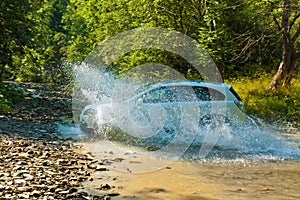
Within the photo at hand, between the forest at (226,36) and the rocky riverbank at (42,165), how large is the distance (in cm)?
460

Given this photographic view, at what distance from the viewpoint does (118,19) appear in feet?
73.8

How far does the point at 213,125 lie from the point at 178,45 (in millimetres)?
9823

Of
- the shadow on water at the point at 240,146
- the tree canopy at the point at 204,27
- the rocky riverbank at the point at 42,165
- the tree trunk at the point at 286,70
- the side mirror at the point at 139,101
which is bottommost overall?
the rocky riverbank at the point at 42,165

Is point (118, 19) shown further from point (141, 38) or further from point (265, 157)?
point (265, 157)

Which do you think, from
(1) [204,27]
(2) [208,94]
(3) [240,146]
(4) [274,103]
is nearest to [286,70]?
(4) [274,103]

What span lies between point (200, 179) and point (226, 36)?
13163 mm

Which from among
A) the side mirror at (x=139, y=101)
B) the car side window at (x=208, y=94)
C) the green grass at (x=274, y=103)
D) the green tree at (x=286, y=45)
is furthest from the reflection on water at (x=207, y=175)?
the green tree at (x=286, y=45)

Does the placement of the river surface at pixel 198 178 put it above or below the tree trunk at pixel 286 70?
below

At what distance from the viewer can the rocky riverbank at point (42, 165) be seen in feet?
18.6

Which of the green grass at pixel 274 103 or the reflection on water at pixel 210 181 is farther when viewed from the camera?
the green grass at pixel 274 103

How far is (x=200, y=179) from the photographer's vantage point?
22.2 feet

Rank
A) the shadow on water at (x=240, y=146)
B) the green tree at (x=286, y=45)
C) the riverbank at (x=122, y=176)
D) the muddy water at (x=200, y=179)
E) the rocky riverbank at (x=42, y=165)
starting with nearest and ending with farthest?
the rocky riverbank at (x=42, y=165) → the riverbank at (x=122, y=176) → the muddy water at (x=200, y=179) → the shadow on water at (x=240, y=146) → the green tree at (x=286, y=45)

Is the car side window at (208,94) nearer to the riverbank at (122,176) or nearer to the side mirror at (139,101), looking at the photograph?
the side mirror at (139,101)

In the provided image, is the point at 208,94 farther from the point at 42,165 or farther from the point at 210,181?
the point at 42,165
